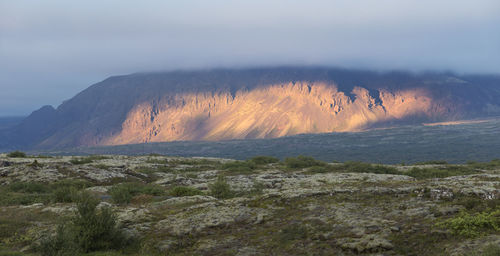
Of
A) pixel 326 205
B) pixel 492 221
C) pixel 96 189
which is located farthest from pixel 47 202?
pixel 492 221

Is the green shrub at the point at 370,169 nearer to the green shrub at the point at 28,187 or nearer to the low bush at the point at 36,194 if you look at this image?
the low bush at the point at 36,194

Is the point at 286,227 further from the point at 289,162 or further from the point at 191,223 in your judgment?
the point at 289,162

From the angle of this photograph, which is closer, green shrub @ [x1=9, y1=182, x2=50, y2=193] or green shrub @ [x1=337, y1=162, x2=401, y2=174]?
green shrub @ [x1=9, y1=182, x2=50, y2=193]

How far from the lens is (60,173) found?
122 ft

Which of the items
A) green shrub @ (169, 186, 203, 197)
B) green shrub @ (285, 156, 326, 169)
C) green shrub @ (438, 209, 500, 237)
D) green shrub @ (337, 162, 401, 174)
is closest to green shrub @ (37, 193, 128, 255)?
green shrub @ (169, 186, 203, 197)

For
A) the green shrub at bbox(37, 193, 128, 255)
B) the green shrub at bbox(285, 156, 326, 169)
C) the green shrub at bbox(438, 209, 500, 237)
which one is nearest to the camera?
the green shrub at bbox(438, 209, 500, 237)

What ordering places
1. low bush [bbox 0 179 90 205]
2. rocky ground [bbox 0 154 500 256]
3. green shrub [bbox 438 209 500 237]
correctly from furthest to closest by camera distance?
low bush [bbox 0 179 90 205] < rocky ground [bbox 0 154 500 256] < green shrub [bbox 438 209 500 237]

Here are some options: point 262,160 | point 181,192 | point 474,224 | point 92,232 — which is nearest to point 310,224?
point 474,224

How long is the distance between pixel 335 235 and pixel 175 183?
82.9ft

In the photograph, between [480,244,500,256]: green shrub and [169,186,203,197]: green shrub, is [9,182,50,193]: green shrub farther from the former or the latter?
[480,244,500,256]: green shrub

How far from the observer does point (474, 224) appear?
1074cm

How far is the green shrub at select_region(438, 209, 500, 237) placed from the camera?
34.2 ft

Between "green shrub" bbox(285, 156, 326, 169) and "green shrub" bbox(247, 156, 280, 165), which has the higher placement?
"green shrub" bbox(285, 156, 326, 169)

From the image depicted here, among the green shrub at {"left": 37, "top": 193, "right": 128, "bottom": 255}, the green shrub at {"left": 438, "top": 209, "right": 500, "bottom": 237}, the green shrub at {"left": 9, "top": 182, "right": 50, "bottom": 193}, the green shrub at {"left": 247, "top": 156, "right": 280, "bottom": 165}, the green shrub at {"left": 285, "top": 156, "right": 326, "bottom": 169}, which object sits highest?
the green shrub at {"left": 438, "top": 209, "right": 500, "bottom": 237}
